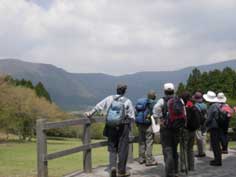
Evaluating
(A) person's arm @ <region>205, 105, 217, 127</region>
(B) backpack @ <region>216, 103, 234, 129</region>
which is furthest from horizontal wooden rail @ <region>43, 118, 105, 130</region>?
(B) backpack @ <region>216, 103, 234, 129</region>

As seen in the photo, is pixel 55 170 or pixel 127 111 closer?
pixel 127 111

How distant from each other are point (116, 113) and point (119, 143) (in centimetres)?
63

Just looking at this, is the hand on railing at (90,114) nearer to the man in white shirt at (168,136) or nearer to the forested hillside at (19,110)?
the man in white shirt at (168,136)

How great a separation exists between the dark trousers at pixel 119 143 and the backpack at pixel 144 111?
1545 mm

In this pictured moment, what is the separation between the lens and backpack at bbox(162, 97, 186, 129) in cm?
1088

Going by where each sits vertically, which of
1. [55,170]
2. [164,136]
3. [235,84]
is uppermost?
[235,84]

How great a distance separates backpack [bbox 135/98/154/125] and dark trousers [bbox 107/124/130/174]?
155 centimetres

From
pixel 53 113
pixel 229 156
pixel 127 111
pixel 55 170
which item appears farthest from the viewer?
pixel 53 113

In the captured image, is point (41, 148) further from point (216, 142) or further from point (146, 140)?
point (216, 142)

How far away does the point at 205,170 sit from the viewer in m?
12.4

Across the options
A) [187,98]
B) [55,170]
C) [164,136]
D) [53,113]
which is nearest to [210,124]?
[187,98]

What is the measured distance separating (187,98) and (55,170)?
13.3ft

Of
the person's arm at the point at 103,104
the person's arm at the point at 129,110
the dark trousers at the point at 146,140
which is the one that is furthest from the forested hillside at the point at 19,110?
the person's arm at the point at 129,110

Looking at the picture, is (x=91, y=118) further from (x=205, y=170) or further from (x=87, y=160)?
(x=205, y=170)
